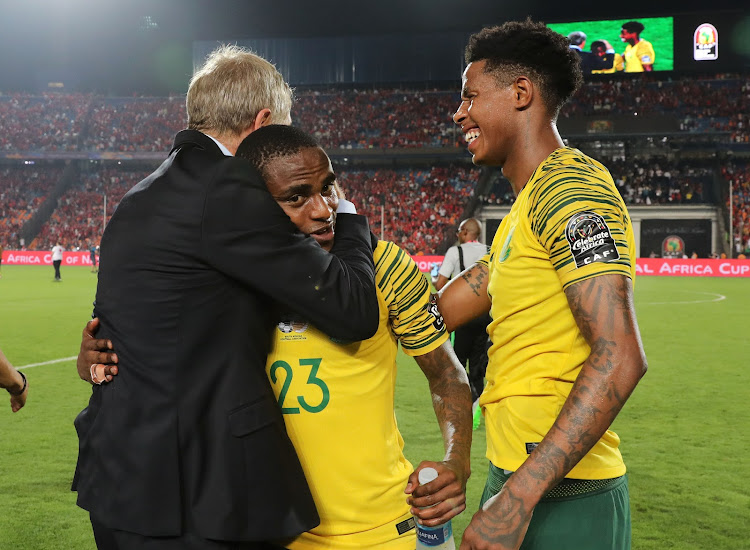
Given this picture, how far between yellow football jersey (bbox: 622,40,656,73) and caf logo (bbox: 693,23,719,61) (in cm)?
262

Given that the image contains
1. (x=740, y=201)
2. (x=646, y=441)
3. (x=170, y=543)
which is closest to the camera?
(x=170, y=543)

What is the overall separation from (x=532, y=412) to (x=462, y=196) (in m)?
39.5

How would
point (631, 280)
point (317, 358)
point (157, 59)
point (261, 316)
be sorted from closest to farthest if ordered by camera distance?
point (631, 280) → point (261, 316) → point (317, 358) → point (157, 59)

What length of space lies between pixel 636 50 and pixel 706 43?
13.9 ft

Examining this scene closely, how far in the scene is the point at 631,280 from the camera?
5.87 feet

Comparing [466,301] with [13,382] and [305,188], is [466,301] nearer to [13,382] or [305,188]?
[305,188]

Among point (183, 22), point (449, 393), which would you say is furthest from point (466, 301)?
point (183, 22)

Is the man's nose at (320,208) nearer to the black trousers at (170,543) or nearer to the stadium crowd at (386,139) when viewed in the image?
the black trousers at (170,543)

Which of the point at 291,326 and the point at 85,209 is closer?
the point at 291,326

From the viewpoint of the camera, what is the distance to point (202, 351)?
1.81 meters

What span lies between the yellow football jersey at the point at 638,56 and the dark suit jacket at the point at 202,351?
147 feet

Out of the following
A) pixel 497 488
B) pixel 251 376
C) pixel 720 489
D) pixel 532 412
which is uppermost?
pixel 251 376

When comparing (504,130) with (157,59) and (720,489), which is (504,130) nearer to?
(720,489)

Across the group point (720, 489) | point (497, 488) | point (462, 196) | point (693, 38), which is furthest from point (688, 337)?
point (693, 38)
